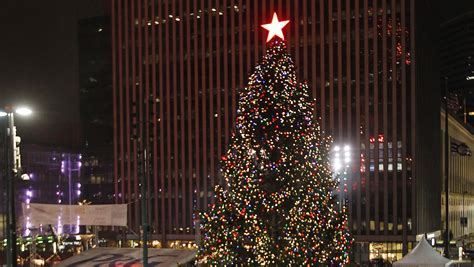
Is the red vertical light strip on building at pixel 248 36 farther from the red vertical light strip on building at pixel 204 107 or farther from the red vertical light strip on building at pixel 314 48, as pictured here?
the red vertical light strip on building at pixel 314 48

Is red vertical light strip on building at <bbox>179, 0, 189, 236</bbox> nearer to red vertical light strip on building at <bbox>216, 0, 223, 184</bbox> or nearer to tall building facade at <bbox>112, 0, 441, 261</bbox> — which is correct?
tall building facade at <bbox>112, 0, 441, 261</bbox>

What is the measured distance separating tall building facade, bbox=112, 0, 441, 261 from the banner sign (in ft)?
158

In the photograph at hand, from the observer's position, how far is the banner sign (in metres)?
25.3

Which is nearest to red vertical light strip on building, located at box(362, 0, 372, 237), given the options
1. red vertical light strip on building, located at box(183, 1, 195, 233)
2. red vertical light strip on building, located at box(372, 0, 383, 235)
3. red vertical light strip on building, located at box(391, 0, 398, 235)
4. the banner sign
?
red vertical light strip on building, located at box(372, 0, 383, 235)

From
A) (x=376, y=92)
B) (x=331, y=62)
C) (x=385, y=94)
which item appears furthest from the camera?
(x=331, y=62)

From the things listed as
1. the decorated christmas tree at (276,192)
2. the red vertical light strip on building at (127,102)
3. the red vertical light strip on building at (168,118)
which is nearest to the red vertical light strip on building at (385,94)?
the red vertical light strip on building at (168,118)

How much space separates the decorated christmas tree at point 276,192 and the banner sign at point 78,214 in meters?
3.27

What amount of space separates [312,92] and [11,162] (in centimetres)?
6750

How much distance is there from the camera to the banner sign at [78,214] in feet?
83.0

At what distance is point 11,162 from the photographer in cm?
1914

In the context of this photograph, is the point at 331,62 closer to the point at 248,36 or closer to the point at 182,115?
the point at 248,36

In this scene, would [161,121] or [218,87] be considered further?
[161,121]

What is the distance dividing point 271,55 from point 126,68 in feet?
244

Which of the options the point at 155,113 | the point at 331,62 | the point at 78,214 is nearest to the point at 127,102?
the point at 155,113
